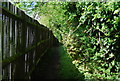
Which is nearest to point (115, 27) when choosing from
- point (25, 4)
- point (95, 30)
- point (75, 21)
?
point (95, 30)

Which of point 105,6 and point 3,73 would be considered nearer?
point 3,73

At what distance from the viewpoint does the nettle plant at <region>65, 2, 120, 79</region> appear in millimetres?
3707

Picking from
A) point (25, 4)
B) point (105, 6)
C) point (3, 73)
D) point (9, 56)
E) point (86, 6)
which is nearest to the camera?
point (3, 73)

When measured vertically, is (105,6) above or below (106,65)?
above

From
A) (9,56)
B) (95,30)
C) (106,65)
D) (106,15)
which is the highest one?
(106,15)

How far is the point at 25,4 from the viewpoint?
8633 millimetres

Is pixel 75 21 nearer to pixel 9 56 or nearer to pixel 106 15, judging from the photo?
pixel 106 15

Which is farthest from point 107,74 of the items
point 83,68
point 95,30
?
point 95,30

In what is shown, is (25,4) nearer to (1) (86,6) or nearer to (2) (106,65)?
(1) (86,6)

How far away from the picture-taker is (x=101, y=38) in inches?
160

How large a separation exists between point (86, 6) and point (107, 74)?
1908mm

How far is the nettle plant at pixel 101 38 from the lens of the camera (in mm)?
3707

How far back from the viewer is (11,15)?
2.30m

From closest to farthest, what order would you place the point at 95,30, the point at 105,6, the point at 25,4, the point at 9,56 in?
1. the point at 9,56
2. the point at 105,6
3. the point at 95,30
4. the point at 25,4
